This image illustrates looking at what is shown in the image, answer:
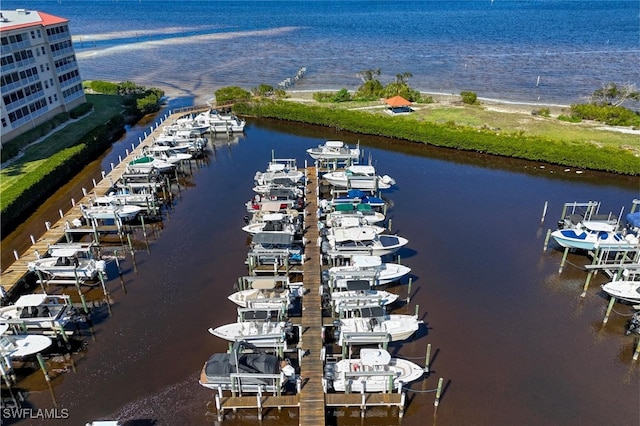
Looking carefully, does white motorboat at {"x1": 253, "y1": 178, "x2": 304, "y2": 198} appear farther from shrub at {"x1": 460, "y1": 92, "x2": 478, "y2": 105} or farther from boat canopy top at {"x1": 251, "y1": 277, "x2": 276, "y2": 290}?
shrub at {"x1": 460, "y1": 92, "x2": 478, "y2": 105}

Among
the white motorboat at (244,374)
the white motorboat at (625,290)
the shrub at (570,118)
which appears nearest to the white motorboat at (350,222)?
the white motorboat at (244,374)

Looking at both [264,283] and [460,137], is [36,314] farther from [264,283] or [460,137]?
[460,137]

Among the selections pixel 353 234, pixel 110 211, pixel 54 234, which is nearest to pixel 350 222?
pixel 353 234

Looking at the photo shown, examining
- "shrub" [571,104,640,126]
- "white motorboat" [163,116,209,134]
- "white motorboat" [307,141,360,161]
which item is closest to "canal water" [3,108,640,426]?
"white motorboat" [307,141,360,161]

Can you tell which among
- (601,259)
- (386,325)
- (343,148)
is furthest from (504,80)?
(386,325)

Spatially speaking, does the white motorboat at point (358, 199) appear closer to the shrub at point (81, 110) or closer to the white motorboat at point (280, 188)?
the white motorboat at point (280, 188)

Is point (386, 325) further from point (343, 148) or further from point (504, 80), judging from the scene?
point (504, 80)

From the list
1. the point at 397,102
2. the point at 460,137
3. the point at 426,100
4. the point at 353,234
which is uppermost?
the point at 397,102
